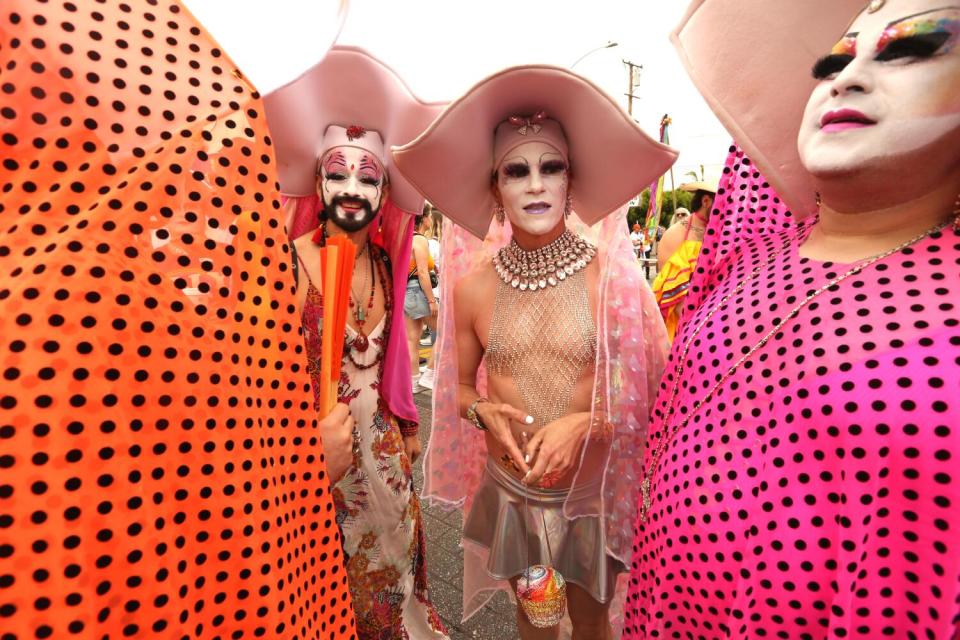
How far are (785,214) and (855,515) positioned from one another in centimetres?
91

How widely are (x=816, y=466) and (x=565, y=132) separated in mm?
1412

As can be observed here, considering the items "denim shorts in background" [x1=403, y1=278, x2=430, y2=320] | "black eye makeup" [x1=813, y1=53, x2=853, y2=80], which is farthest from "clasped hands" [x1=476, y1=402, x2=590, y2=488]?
"denim shorts in background" [x1=403, y1=278, x2=430, y2=320]

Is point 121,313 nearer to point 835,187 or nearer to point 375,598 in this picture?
point 835,187

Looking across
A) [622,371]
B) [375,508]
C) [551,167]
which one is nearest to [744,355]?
[622,371]

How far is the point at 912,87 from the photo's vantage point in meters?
0.88

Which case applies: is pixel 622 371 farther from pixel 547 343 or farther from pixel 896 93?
pixel 896 93

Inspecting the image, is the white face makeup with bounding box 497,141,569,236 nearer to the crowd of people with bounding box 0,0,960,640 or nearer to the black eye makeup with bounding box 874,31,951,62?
the crowd of people with bounding box 0,0,960,640

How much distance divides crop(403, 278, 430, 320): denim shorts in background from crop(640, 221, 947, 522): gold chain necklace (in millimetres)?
4829

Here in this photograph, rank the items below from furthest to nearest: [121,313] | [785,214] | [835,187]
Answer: [785,214], [835,187], [121,313]

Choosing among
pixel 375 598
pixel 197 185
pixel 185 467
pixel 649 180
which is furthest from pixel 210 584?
pixel 649 180

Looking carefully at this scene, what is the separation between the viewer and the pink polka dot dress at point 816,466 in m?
0.77

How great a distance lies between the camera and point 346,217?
180 cm

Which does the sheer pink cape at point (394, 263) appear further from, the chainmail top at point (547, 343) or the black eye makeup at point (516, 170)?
the black eye makeup at point (516, 170)

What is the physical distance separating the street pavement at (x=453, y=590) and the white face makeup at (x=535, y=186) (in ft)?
6.38
